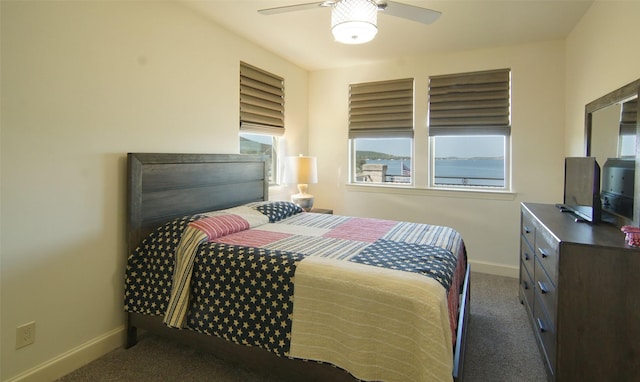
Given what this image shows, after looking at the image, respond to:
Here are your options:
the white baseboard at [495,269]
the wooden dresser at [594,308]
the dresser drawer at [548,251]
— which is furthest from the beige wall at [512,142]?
the wooden dresser at [594,308]

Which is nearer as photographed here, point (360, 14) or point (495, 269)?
point (360, 14)

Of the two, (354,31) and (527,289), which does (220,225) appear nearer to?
(354,31)

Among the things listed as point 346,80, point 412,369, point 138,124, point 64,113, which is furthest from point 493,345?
point 346,80

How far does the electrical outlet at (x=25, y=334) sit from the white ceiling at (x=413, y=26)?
2.47 meters

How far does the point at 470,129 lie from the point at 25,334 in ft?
13.6

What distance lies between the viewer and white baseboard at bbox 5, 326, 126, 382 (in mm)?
1868

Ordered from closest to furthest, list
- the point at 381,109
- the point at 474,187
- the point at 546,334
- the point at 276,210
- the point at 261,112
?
the point at 546,334 < the point at 276,210 < the point at 261,112 < the point at 474,187 < the point at 381,109

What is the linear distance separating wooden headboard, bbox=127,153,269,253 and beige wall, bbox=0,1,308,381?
120 mm

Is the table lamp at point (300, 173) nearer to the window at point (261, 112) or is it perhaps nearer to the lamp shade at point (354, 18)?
the window at point (261, 112)

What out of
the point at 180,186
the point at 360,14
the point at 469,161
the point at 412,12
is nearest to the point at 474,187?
the point at 469,161

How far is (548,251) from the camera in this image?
1945 mm

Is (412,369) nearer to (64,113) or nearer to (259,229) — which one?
(259,229)

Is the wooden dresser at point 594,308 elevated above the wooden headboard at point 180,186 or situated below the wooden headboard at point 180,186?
below

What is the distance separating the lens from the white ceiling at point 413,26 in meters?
2.70
